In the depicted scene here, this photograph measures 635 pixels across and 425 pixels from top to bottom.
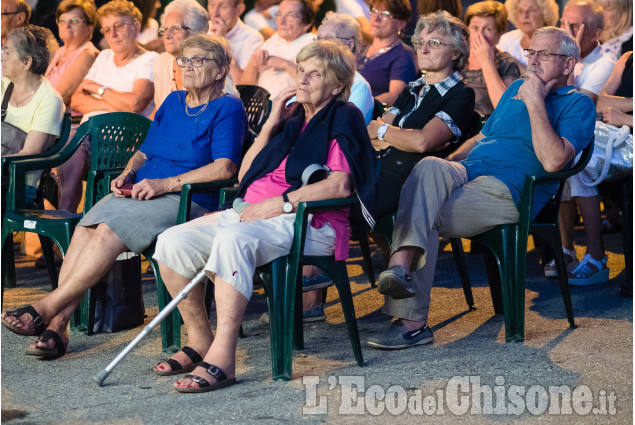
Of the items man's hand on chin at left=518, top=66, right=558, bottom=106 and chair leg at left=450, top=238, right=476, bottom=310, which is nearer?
man's hand on chin at left=518, top=66, right=558, bottom=106

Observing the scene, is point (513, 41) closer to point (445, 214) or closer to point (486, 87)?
point (486, 87)

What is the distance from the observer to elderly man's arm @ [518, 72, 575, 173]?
3.93 m

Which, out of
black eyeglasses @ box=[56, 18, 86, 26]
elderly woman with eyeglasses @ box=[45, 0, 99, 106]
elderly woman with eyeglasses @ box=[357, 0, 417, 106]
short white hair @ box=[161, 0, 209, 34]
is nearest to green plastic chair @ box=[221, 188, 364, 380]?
short white hair @ box=[161, 0, 209, 34]

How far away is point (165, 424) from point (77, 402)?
40cm

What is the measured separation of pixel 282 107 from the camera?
12.7 feet

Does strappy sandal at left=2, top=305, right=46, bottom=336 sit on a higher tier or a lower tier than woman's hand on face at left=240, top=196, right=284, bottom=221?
lower

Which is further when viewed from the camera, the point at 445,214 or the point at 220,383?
the point at 445,214

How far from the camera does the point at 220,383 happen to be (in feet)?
10.9

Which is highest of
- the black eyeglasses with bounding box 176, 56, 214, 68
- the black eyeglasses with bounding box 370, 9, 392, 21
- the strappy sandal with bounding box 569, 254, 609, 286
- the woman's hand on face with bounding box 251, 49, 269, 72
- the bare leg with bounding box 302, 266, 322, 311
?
the black eyeglasses with bounding box 370, 9, 392, 21

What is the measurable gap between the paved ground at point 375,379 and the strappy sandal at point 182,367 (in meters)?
0.04

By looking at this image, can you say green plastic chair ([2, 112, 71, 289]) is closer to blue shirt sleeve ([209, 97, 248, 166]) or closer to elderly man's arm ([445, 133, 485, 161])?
blue shirt sleeve ([209, 97, 248, 166])

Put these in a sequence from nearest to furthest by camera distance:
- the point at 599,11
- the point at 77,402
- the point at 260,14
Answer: the point at 77,402 < the point at 599,11 < the point at 260,14

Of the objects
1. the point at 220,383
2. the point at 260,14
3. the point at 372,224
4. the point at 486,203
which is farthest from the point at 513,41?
the point at 220,383

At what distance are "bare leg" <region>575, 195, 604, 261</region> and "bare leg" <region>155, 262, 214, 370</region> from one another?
2359mm
